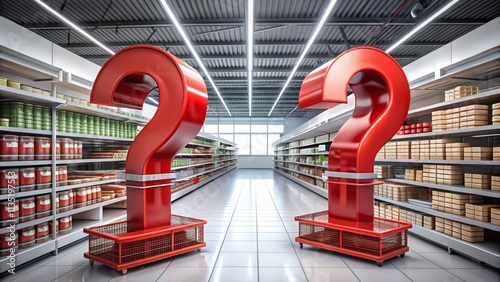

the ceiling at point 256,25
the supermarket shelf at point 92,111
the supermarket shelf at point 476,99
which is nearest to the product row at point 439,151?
the supermarket shelf at point 476,99

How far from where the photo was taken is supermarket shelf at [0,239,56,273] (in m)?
2.74

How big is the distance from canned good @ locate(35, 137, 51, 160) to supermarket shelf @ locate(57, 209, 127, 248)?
3.48 ft

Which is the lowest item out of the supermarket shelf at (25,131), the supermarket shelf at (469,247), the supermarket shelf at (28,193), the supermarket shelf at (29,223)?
the supermarket shelf at (469,247)

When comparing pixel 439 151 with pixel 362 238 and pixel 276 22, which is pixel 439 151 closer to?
pixel 362 238

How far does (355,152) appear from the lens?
336 centimetres

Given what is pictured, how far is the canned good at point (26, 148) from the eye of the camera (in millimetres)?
3033

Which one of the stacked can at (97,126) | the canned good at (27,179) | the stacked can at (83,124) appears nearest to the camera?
the canned good at (27,179)

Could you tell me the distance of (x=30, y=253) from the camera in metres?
3.00

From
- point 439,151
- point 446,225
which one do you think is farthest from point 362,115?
point 446,225

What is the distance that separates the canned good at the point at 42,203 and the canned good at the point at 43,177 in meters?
0.12

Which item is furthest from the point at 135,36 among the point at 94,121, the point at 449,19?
the point at 449,19

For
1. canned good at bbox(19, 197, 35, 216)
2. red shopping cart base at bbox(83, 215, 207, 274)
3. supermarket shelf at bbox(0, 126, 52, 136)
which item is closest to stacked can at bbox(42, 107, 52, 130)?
supermarket shelf at bbox(0, 126, 52, 136)

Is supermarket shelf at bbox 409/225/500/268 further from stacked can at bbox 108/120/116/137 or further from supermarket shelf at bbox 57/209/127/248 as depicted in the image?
stacked can at bbox 108/120/116/137

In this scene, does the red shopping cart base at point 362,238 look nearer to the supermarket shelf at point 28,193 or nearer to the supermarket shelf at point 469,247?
the supermarket shelf at point 469,247
